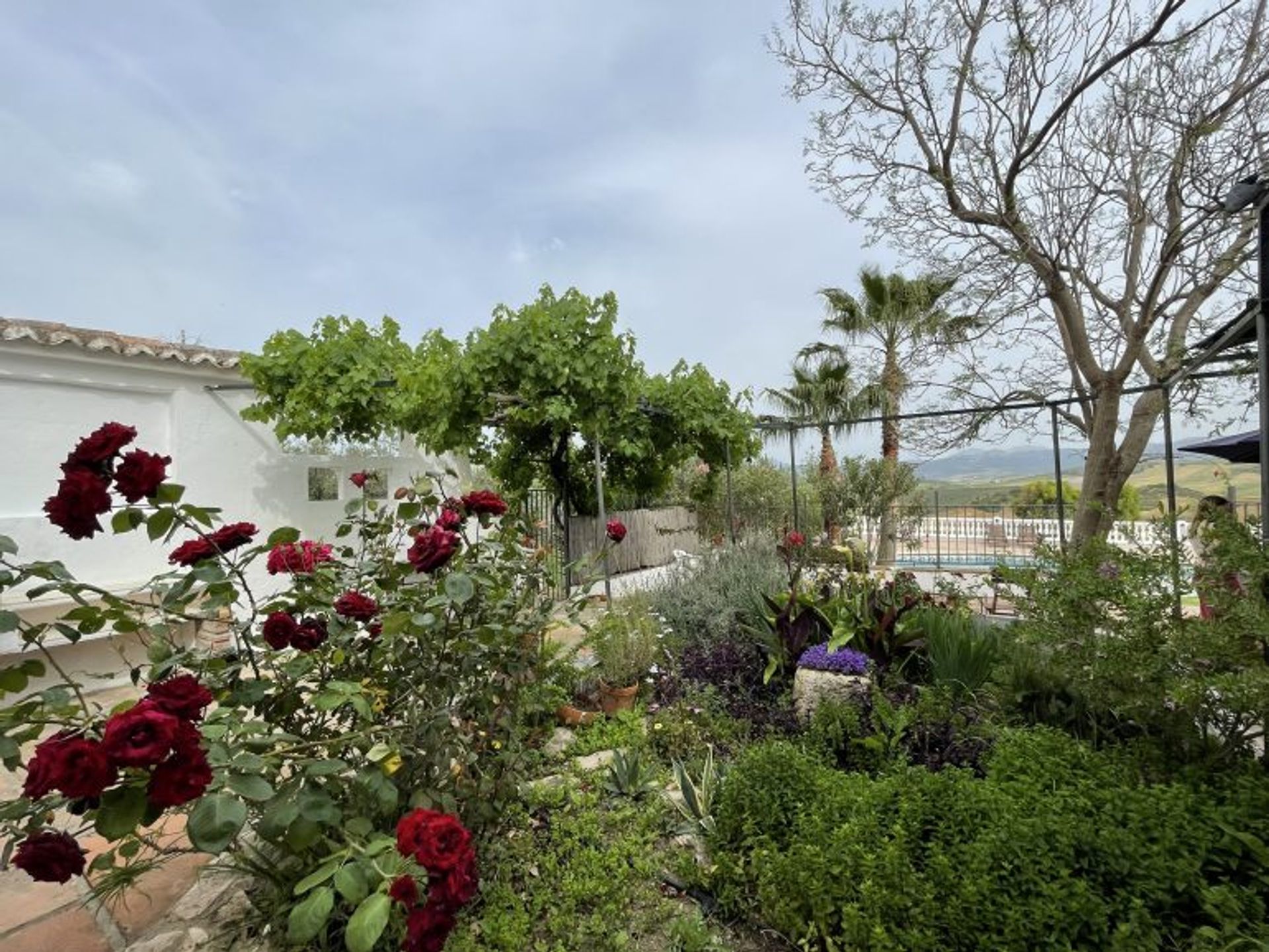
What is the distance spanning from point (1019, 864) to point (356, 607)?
1813 mm

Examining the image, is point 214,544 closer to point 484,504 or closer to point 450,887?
point 484,504

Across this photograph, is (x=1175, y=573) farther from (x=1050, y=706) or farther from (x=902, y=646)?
(x=902, y=646)

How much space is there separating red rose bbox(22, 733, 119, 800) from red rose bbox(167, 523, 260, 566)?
1.97 feet

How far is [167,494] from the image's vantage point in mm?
1316

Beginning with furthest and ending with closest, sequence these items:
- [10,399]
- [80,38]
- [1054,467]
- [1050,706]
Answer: [1054,467] < [10,399] < [80,38] < [1050,706]

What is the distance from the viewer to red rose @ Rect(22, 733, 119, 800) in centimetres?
82

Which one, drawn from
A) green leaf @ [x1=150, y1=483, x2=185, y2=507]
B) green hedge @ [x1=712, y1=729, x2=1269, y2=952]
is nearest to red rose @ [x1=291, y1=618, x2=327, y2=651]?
green leaf @ [x1=150, y1=483, x2=185, y2=507]

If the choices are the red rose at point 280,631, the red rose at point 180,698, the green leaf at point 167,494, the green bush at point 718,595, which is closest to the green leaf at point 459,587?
the red rose at point 280,631

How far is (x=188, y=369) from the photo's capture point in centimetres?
516

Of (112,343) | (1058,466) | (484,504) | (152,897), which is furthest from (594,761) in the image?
(112,343)

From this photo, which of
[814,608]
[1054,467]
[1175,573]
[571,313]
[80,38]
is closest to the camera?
[1175,573]

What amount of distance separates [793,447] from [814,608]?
2812 millimetres

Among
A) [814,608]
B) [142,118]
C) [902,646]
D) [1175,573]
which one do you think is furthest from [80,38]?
[1175,573]

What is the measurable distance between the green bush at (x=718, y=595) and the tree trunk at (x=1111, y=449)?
3583 mm
